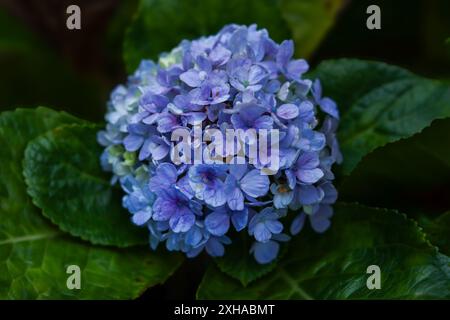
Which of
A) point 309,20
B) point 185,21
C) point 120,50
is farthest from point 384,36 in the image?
point 120,50

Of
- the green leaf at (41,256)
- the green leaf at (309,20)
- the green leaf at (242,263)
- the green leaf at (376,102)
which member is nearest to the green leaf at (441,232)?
the green leaf at (376,102)

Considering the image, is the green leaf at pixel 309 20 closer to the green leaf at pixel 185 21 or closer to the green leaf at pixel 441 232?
the green leaf at pixel 185 21

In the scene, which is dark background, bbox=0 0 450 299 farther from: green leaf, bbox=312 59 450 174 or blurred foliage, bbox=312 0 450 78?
green leaf, bbox=312 59 450 174

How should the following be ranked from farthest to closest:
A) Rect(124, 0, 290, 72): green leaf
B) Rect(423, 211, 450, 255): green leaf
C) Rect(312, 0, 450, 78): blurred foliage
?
Rect(312, 0, 450, 78): blurred foliage, Rect(124, 0, 290, 72): green leaf, Rect(423, 211, 450, 255): green leaf

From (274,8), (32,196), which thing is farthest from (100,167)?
(274,8)

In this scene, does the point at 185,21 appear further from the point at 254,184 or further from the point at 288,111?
the point at 254,184

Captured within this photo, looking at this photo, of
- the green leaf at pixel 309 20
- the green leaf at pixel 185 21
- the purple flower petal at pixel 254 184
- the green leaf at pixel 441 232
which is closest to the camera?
the purple flower petal at pixel 254 184

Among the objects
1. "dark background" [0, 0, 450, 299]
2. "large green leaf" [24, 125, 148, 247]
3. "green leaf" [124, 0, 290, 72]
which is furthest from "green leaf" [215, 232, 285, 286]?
"dark background" [0, 0, 450, 299]
